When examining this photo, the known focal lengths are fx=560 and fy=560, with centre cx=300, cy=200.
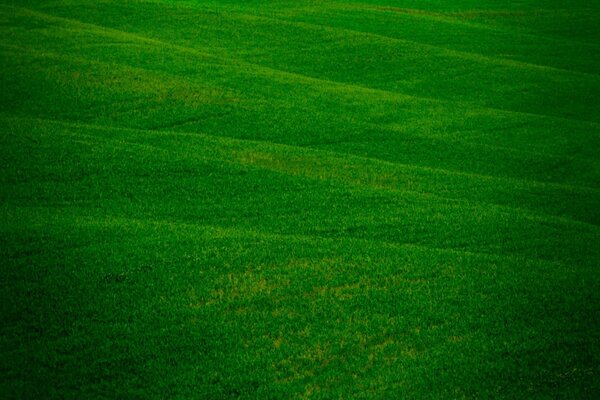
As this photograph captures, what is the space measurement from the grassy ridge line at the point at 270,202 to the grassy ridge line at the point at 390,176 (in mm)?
950

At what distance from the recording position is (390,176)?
978 inches

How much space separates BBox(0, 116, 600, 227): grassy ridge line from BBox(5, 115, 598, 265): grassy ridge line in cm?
95

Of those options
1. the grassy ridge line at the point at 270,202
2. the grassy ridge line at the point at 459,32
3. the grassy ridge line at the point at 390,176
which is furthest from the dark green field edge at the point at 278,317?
the grassy ridge line at the point at 459,32

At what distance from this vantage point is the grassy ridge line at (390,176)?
2284 cm

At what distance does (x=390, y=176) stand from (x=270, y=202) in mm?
6409

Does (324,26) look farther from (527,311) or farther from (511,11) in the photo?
(527,311)

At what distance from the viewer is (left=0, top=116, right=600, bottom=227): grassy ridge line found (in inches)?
899

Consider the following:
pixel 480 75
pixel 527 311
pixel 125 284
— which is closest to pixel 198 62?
pixel 480 75

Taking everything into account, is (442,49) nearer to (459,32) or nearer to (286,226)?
(459,32)

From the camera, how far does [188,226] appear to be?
18391mm

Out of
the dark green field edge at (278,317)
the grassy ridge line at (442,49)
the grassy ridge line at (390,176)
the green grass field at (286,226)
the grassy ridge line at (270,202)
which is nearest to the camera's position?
the dark green field edge at (278,317)

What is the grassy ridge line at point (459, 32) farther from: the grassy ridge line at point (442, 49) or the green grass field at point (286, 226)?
the green grass field at point (286, 226)

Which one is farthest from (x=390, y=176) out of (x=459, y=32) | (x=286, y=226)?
(x=459, y=32)

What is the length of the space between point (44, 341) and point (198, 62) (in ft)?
103
